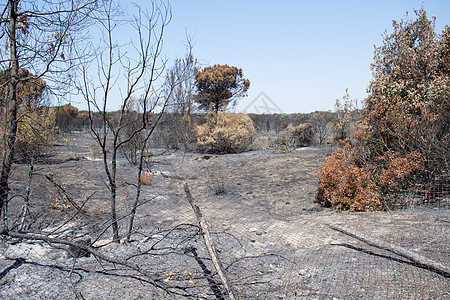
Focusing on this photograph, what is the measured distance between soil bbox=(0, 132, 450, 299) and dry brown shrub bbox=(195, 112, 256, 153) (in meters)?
8.60

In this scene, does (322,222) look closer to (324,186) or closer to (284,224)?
(284,224)

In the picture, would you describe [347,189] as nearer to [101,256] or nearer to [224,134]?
[101,256]

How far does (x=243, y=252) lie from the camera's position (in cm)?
411

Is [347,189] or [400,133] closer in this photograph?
[347,189]

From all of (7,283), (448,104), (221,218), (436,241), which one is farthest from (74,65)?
(448,104)

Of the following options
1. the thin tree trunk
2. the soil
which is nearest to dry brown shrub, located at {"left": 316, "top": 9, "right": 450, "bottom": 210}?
the soil

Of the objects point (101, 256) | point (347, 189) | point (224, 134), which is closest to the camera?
point (101, 256)

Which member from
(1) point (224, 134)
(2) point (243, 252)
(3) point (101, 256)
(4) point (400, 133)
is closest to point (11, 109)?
(3) point (101, 256)

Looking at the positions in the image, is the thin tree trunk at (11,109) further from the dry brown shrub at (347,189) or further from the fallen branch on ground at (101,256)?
the dry brown shrub at (347,189)

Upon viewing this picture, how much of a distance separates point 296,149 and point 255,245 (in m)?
11.9

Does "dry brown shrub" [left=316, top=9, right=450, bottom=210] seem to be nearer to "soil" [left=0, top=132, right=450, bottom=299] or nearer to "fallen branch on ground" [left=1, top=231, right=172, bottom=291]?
"soil" [left=0, top=132, right=450, bottom=299]

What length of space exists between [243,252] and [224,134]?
1181cm

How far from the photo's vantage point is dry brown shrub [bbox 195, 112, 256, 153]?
15812 millimetres

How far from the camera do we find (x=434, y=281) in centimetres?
272
